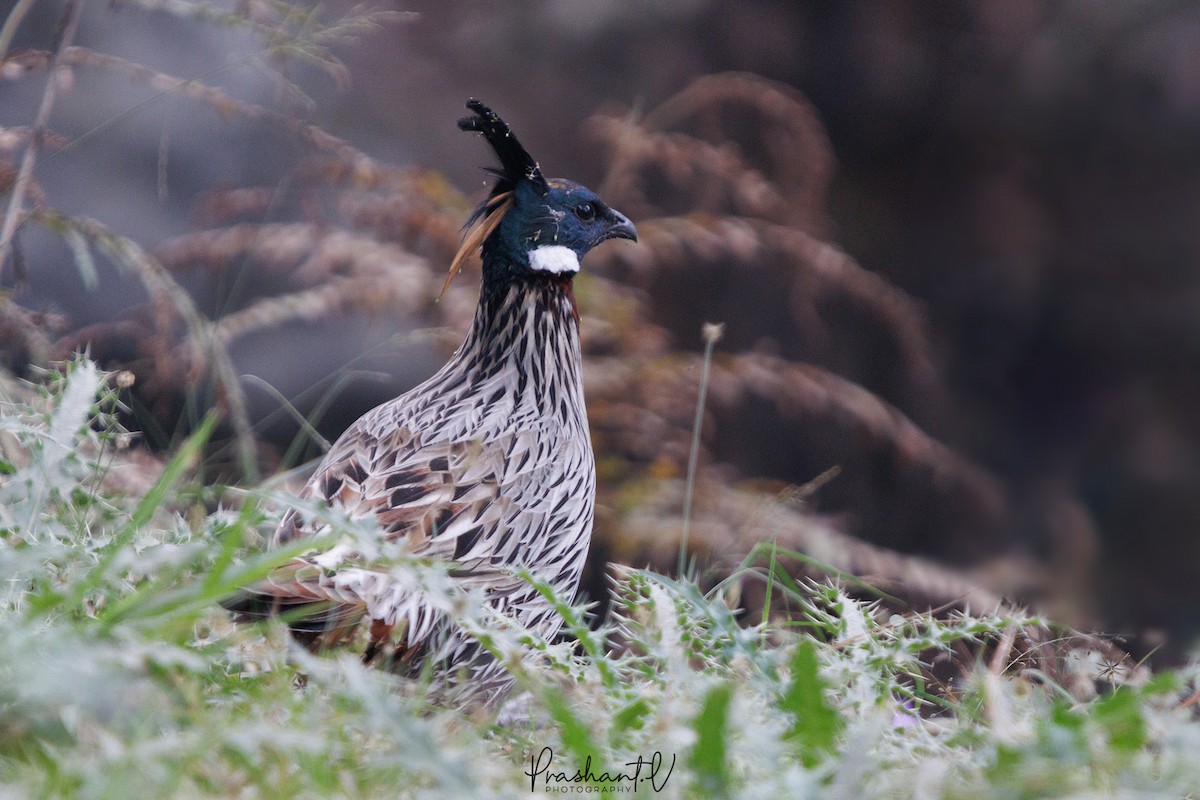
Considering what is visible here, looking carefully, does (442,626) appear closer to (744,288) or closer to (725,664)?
(725,664)

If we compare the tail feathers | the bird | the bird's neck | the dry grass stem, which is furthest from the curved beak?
the tail feathers

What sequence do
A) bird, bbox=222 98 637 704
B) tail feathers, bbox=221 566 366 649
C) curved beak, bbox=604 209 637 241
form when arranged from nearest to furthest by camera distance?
tail feathers, bbox=221 566 366 649 < bird, bbox=222 98 637 704 < curved beak, bbox=604 209 637 241

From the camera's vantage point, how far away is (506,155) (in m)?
3.49

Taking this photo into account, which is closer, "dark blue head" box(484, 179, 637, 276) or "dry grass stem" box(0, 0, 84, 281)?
"dry grass stem" box(0, 0, 84, 281)

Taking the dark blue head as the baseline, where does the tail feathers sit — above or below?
below

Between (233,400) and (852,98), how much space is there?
4.44 metres

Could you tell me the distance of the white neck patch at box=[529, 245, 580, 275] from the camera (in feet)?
11.6

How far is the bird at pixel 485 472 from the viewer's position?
2.41 m

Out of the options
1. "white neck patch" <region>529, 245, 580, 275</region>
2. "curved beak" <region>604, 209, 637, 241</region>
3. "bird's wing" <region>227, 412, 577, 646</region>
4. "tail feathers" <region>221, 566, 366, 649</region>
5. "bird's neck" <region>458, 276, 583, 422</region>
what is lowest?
"tail feathers" <region>221, 566, 366, 649</region>

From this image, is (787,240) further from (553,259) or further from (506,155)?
(506,155)

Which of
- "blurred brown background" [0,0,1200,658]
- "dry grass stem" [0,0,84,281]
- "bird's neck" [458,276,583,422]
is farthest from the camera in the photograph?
"blurred brown background" [0,0,1200,658]

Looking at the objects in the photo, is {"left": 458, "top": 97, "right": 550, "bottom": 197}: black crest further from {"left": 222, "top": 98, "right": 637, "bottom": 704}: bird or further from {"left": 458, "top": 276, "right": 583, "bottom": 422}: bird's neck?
{"left": 458, "top": 276, "right": 583, "bottom": 422}: bird's neck

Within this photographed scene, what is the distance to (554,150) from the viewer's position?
231 inches

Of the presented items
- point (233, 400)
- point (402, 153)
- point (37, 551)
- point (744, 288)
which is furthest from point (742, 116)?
point (37, 551)
